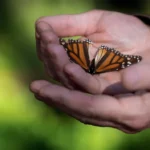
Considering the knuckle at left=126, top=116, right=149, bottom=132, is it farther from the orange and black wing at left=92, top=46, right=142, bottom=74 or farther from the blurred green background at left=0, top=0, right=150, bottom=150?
the blurred green background at left=0, top=0, right=150, bottom=150

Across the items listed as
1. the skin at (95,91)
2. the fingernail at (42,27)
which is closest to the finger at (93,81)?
the skin at (95,91)

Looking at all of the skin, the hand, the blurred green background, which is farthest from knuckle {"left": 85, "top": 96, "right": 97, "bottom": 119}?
the blurred green background

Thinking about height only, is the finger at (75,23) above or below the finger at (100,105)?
above

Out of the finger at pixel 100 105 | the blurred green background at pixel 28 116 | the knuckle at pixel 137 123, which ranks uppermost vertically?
the finger at pixel 100 105

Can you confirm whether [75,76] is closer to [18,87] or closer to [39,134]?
[39,134]

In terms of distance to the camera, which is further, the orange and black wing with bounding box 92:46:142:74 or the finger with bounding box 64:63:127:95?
the orange and black wing with bounding box 92:46:142:74

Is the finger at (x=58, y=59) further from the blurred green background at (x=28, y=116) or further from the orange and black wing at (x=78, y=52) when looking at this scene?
the blurred green background at (x=28, y=116)

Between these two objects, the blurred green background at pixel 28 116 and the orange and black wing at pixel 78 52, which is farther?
the blurred green background at pixel 28 116

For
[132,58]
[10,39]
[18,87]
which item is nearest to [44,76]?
[18,87]
